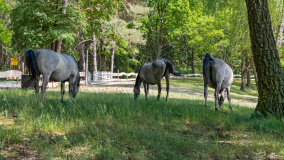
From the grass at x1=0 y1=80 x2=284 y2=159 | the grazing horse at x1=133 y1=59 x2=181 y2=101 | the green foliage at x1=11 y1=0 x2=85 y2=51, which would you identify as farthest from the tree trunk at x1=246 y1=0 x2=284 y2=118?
the green foliage at x1=11 y1=0 x2=85 y2=51

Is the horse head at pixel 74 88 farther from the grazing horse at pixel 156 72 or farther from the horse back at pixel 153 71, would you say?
the horse back at pixel 153 71

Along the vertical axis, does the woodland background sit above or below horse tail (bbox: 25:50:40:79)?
above

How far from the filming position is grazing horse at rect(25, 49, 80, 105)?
6707 mm

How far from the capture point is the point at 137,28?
3384 centimetres

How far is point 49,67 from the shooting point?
23.0 feet

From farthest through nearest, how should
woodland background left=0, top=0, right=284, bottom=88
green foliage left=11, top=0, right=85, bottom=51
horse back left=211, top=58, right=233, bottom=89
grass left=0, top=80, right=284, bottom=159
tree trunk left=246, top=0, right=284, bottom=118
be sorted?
woodland background left=0, top=0, right=284, bottom=88 < green foliage left=11, top=0, right=85, bottom=51 < horse back left=211, top=58, right=233, bottom=89 < tree trunk left=246, top=0, right=284, bottom=118 < grass left=0, top=80, right=284, bottom=159

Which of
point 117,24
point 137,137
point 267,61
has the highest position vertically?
point 117,24

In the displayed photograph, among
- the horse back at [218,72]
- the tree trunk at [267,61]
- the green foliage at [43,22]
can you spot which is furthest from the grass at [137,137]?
the green foliage at [43,22]

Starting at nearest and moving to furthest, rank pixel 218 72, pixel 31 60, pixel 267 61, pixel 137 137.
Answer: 1. pixel 137 137
2. pixel 267 61
3. pixel 31 60
4. pixel 218 72

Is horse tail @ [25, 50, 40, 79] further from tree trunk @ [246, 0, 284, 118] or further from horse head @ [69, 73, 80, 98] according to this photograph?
tree trunk @ [246, 0, 284, 118]

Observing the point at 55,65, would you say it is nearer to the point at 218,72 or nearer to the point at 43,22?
the point at 218,72

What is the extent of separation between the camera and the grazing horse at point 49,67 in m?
6.71

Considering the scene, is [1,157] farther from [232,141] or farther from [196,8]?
[196,8]

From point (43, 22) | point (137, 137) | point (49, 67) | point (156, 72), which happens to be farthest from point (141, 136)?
point (43, 22)
